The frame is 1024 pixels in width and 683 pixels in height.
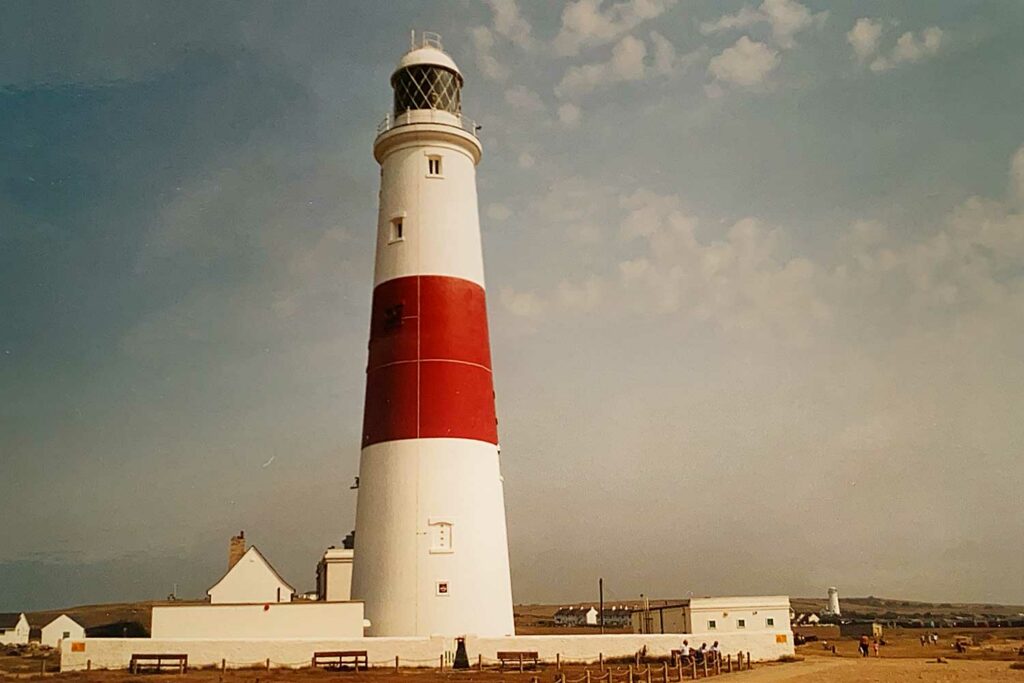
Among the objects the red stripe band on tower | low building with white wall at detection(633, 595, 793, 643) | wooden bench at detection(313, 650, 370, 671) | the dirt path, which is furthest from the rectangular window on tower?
low building with white wall at detection(633, 595, 793, 643)

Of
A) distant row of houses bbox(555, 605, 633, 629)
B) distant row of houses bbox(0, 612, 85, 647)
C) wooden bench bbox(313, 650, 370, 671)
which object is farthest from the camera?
distant row of houses bbox(555, 605, 633, 629)

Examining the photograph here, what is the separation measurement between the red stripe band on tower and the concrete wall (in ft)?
16.8

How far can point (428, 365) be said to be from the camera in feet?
99.1

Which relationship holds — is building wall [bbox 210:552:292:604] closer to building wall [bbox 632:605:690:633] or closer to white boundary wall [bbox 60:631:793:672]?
white boundary wall [bbox 60:631:793:672]

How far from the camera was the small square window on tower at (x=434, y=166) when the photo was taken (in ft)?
105

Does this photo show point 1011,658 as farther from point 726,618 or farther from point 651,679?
point 651,679

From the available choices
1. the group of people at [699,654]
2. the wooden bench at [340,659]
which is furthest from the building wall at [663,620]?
the wooden bench at [340,659]

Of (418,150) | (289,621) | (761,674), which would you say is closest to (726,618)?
(761,674)

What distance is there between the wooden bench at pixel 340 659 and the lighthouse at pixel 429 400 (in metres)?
1.50

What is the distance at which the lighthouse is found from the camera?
29422 millimetres

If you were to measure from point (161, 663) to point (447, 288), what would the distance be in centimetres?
1309

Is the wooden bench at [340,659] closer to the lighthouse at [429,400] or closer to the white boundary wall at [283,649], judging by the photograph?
the white boundary wall at [283,649]

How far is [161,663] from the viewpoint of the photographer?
27.9 metres

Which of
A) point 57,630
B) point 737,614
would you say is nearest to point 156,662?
point 737,614
